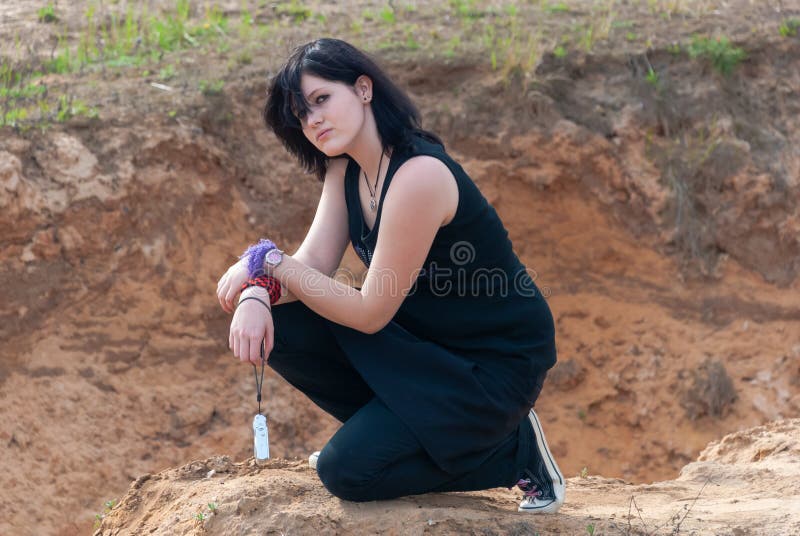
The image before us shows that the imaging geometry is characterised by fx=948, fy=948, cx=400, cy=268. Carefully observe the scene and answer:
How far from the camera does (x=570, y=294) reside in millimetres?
5547

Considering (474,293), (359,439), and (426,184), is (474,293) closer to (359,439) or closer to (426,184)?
(426,184)

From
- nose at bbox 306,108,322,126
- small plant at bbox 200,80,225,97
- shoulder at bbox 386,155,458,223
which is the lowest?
shoulder at bbox 386,155,458,223

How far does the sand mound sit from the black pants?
0.07 meters

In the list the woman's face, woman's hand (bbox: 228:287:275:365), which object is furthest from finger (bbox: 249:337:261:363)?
the woman's face

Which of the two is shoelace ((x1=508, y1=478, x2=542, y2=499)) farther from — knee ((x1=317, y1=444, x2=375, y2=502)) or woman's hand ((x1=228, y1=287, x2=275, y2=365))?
woman's hand ((x1=228, y1=287, x2=275, y2=365))

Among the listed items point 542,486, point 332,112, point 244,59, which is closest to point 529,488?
point 542,486

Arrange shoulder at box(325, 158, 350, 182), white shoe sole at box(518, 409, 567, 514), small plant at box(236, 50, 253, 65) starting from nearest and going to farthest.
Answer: white shoe sole at box(518, 409, 567, 514) < shoulder at box(325, 158, 350, 182) < small plant at box(236, 50, 253, 65)

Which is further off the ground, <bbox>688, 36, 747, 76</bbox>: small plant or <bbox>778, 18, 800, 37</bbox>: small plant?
<bbox>778, 18, 800, 37</bbox>: small plant

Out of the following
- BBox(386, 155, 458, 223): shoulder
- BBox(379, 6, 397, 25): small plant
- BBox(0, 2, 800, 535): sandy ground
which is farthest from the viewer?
BBox(379, 6, 397, 25): small plant

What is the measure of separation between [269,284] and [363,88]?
631 mm

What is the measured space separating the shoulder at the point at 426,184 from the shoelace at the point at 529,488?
861 millimetres

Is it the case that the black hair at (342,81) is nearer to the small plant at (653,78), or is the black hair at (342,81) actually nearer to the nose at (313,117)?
the nose at (313,117)

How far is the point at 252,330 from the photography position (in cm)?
260

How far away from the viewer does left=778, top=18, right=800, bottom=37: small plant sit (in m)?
5.88
